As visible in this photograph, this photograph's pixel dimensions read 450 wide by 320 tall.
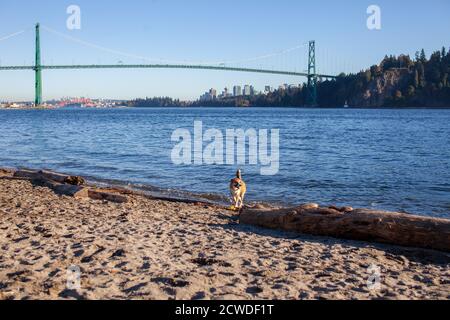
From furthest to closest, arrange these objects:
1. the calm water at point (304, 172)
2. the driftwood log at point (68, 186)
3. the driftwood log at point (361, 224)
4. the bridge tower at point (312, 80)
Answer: the bridge tower at point (312, 80) < the calm water at point (304, 172) < the driftwood log at point (68, 186) < the driftwood log at point (361, 224)

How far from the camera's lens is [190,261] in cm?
469

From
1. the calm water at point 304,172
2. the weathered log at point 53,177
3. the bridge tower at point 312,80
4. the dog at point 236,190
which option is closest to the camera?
the dog at point 236,190

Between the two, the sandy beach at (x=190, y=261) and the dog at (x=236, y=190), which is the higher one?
the dog at (x=236, y=190)

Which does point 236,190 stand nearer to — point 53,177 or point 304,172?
point 53,177

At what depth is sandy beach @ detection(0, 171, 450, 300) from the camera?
3850 millimetres

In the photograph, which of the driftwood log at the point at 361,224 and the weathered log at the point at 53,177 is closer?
the driftwood log at the point at 361,224

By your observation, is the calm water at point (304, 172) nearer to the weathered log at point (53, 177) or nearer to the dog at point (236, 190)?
the weathered log at point (53, 177)

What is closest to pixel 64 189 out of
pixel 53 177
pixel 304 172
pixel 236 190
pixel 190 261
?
pixel 53 177

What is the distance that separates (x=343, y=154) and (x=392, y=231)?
1578cm

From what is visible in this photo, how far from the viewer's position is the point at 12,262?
447 cm

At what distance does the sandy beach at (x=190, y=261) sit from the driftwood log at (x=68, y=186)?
4.94ft

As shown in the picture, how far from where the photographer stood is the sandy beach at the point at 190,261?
385 centimetres

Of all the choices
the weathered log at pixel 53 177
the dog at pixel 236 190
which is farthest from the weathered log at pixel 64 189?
the dog at pixel 236 190
